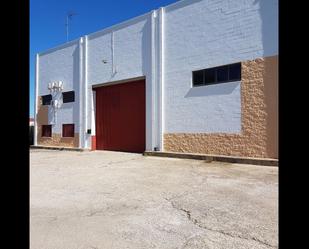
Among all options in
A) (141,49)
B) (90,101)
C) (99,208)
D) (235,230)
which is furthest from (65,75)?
(235,230)

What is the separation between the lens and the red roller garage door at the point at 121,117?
1683cm

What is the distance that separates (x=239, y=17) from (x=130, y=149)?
27.5ft

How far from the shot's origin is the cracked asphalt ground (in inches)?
159

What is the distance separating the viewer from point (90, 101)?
19.4 meters

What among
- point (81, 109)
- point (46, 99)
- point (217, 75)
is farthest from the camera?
point (46, 99)

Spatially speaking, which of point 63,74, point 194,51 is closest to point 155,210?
point 194,51

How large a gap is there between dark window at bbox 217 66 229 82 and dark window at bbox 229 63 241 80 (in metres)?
0.18

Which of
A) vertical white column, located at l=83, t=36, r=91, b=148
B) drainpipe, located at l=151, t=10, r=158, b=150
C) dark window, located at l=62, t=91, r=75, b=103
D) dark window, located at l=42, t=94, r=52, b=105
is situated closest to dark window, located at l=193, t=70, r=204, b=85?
drainpipe, located at l=151, t=10, r=158, b=150

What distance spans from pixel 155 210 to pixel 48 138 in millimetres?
18583

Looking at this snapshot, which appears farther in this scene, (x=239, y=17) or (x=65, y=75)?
(x=65, y=75)

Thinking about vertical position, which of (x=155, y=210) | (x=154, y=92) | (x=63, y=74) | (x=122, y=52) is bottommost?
(x=155, y=210)

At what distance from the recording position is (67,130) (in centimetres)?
2095

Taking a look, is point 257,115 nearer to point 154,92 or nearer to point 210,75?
Result: point 210,75
